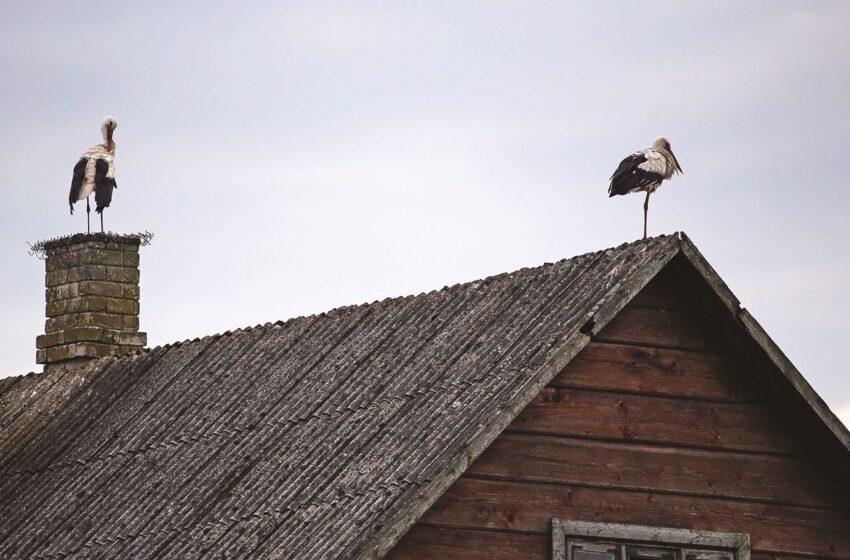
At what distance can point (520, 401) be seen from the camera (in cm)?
1602

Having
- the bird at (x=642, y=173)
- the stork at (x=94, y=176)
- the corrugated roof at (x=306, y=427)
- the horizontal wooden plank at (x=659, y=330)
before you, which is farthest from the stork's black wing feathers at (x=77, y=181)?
the horizontal wooden plank at (x=659, y=330)

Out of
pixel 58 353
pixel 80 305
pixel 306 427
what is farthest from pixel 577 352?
pixel 80 305

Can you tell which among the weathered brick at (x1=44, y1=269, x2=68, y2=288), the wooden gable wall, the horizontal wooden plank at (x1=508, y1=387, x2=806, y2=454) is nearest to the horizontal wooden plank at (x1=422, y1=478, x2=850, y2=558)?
the wooden gable wall

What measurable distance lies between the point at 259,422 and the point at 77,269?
7702 mm

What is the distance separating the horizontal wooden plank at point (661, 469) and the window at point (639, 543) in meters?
0.33

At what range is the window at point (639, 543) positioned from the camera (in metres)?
16.5

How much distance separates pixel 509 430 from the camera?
53.8 feet

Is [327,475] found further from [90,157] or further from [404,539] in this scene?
[90,157]

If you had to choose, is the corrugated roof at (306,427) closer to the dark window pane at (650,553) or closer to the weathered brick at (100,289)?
the dark window pane at (650,553)

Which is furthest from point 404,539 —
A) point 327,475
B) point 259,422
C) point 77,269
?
point 77,269

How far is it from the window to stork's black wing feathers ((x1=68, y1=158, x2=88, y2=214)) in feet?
38.3

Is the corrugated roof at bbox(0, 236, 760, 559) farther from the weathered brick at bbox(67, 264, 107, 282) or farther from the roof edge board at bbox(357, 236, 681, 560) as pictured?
the weathered brick at bbox(67, 264, 107, 282)

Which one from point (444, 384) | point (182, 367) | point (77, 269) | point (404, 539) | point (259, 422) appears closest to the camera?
point (404, 539)

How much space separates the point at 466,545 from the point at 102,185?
11.7m
